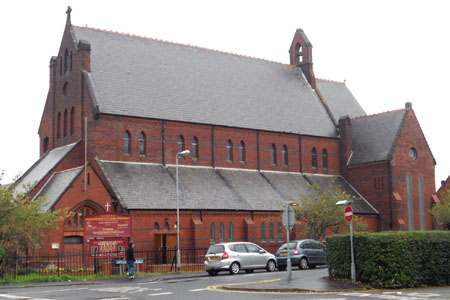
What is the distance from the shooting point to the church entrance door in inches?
1543

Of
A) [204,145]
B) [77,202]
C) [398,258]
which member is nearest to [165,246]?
[77,202]

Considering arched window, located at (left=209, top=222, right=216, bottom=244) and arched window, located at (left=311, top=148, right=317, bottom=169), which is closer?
arched window, located at (left=209, top=222, right=216, bottom=244)

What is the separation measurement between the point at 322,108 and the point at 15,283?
35.4m

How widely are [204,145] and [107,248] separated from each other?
640 inches

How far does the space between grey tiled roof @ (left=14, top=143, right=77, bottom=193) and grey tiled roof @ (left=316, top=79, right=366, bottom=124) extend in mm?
25903

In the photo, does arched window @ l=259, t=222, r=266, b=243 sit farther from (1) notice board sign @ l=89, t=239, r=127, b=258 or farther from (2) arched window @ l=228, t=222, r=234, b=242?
(1) notice board sign @ l=89, t=239, r=127, b=258

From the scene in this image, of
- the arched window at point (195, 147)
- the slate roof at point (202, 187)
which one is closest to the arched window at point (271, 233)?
the slate roof at point (202, 187)

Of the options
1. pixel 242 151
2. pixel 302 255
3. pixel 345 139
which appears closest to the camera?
pixel 302 255

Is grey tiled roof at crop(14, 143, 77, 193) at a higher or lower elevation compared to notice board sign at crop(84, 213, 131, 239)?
higher

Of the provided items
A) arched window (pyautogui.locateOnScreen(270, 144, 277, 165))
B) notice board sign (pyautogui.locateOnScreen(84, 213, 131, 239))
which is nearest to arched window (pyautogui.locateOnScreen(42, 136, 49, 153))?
notice board sign (pyautogui.locateOnScreen(84, 213, 131, 239))

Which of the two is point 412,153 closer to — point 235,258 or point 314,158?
point 314,158

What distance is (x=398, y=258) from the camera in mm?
22469

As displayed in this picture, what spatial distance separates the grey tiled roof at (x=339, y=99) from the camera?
59.7m

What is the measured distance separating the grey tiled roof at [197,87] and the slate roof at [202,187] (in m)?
3.98
